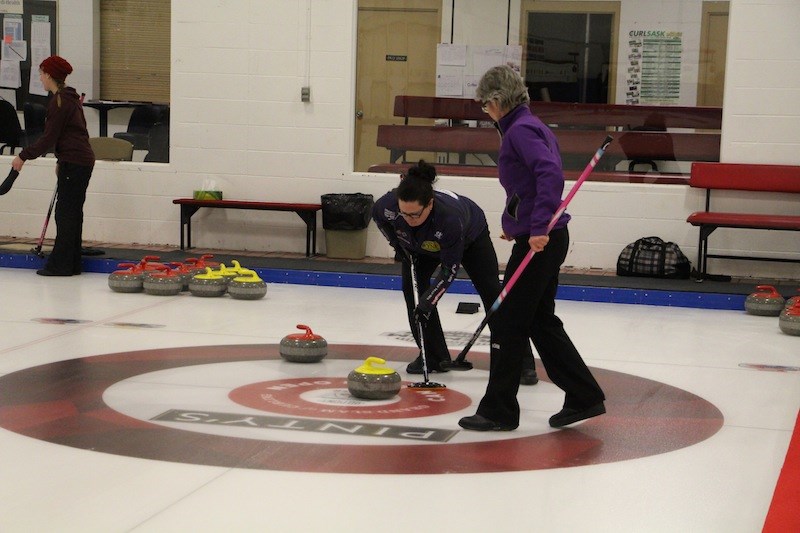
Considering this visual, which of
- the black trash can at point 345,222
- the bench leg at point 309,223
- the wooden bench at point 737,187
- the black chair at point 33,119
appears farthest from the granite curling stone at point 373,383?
the black chair at point 33,119

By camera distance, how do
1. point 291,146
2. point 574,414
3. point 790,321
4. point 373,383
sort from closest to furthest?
1. point 574,414
2. point 373,383
3. point 790,321
4. point 291,146

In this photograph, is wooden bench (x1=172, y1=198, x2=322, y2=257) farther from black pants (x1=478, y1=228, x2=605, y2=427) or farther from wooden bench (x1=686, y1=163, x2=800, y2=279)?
black pants (x1=478, y1=228, x2=605, y2=427)

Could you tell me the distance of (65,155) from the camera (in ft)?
27.8

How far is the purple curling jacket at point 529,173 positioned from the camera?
404cm

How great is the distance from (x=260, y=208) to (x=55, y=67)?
2150 mm

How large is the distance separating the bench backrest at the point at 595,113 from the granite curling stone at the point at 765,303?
7.23 feet

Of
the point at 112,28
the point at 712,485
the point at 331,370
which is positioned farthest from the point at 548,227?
the point at 112,28

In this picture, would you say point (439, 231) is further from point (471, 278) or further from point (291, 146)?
point (291, 146)

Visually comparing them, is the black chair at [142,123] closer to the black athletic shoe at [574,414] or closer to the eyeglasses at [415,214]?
the eyeglasses at [415,214]

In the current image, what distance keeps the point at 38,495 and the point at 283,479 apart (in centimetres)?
74

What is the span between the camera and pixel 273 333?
6367 millimetres

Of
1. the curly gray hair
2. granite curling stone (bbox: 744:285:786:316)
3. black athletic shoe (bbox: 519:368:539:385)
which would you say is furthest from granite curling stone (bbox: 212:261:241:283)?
the curly gray hair

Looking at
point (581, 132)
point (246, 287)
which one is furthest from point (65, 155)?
point (581, 132)

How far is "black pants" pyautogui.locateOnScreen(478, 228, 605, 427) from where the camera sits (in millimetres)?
4141
